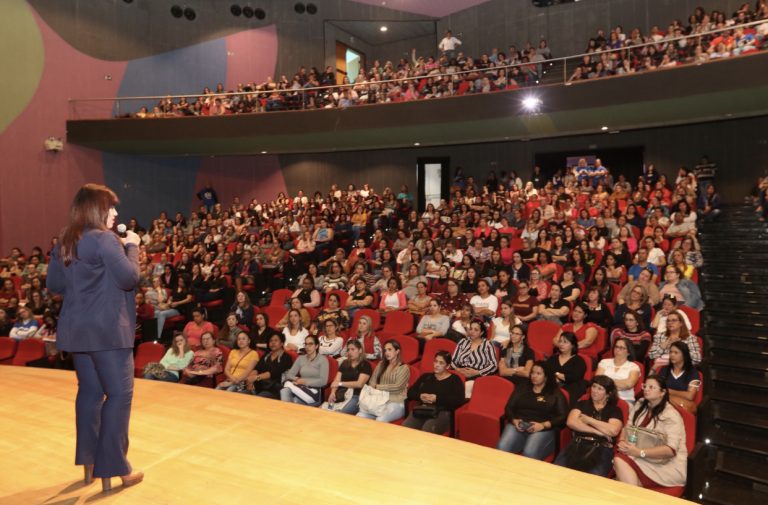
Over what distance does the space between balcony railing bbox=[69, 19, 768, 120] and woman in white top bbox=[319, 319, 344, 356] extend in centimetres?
608

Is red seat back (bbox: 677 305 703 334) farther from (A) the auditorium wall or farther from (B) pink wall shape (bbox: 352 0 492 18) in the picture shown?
(B) pink wall shape (bbox: 352 0 492 18)

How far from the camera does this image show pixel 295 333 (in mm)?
5652

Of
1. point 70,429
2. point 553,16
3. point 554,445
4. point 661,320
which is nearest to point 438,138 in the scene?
point 553,16

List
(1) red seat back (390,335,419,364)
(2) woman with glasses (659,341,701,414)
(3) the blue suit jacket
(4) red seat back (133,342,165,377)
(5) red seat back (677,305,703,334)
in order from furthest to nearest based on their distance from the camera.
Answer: (4) red seat back (133,342,165,377)
(1) red seat back (390,335,419,364)
(5) red seat back (677,305,703,334)
(2) woman with glasses (659,341,701,414)
(3) the blue suit jacket

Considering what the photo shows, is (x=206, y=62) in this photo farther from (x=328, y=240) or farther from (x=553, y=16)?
(x=553, y=16)

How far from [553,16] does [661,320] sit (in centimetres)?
1078

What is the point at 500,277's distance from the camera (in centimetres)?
633

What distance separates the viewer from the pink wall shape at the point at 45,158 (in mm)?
11172

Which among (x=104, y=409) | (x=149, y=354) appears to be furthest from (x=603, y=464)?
(x=149, y=354)

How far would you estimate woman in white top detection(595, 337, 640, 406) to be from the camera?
402 cm

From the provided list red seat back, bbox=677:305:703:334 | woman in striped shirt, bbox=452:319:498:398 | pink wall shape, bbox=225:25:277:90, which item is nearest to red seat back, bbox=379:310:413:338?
woman in striped shirt, bbox=452:319:498:398

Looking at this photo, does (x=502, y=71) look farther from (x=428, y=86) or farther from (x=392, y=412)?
Answer: (x=392, y=412)

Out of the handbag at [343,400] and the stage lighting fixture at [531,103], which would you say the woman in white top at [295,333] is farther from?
the stage lighting fixture at [531,103]

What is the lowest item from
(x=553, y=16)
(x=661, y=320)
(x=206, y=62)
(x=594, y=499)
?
(x=594, y=499)
